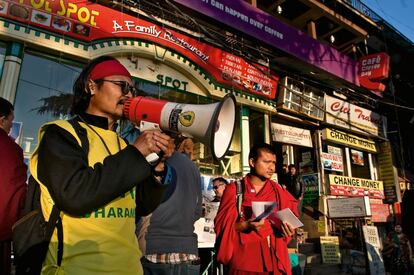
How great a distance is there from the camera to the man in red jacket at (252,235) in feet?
9.09

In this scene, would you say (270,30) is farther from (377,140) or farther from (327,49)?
(377,140)

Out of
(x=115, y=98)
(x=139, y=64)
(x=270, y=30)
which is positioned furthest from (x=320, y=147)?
(x=115, y=98)

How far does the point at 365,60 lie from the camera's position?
12.8 m

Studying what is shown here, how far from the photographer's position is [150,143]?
1360 millimetres

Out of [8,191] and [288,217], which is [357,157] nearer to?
[288,217]

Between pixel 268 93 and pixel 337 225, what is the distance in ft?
17.7

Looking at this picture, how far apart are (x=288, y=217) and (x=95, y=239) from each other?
1877mm

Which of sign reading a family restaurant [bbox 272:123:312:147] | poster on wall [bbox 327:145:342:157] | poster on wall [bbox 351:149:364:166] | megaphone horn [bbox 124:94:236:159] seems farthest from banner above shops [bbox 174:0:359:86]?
megaphone horn [bbox 124:94:236:159]

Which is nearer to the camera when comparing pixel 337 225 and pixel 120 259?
pixel 120 259

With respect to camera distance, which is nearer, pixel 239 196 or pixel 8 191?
pixel 8 191

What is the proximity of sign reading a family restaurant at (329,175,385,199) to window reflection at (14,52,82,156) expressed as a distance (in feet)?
28.8

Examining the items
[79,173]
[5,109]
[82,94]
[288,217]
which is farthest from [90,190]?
[288,217]

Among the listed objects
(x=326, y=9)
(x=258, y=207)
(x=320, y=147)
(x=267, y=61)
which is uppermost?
(x=326, y=9)

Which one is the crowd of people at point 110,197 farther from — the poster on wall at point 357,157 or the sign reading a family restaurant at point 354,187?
the poster on wall at point 357,157
